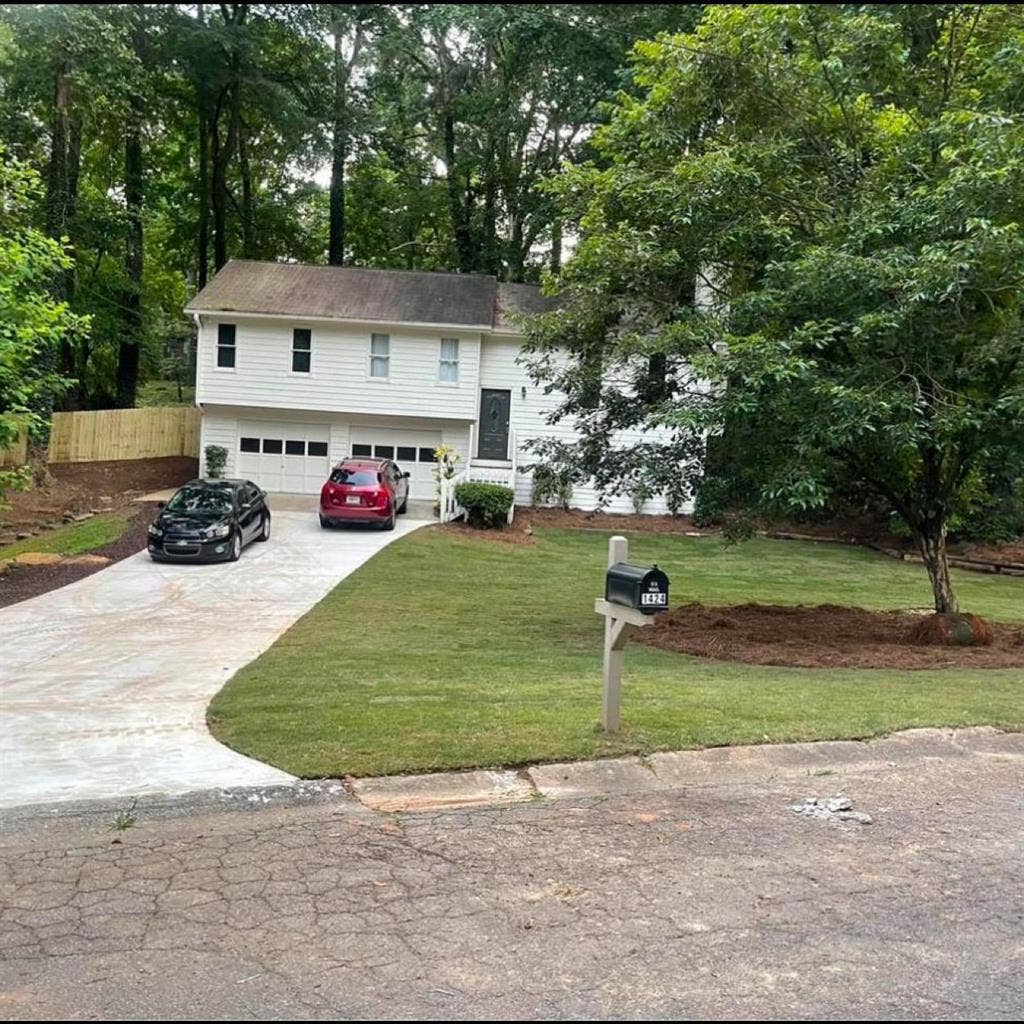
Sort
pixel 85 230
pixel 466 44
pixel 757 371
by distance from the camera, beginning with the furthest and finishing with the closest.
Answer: pixel 466 44 → pixel 85 230 → pixel 757 371

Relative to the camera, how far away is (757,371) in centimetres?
916

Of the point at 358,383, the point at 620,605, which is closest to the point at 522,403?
the point at 358,383

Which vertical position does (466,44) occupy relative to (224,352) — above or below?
above

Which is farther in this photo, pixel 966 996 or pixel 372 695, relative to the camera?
pixel 372 695

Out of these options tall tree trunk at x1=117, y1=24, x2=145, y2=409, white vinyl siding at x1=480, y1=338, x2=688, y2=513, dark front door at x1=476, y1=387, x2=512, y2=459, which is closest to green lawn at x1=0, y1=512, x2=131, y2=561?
dark front door at x1=476, y1=387, x2=512, y2=459

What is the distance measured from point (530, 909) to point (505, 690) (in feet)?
13.4

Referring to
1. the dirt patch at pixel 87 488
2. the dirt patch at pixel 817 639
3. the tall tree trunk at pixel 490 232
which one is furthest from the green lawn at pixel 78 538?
the tall tree trunk at pixel 490 232

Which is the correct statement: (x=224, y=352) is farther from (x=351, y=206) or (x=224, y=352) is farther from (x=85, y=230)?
(x=351, y=206)

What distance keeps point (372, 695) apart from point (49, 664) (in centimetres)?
466

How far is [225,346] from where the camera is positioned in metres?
28.1

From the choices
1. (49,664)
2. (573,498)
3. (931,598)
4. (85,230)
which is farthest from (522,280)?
(49,664)

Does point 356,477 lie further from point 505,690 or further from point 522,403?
point 505,690

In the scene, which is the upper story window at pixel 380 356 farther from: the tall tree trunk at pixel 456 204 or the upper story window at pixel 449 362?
the tall tree trunk at pixel 456 204

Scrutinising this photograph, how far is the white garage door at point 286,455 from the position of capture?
28922 mm
